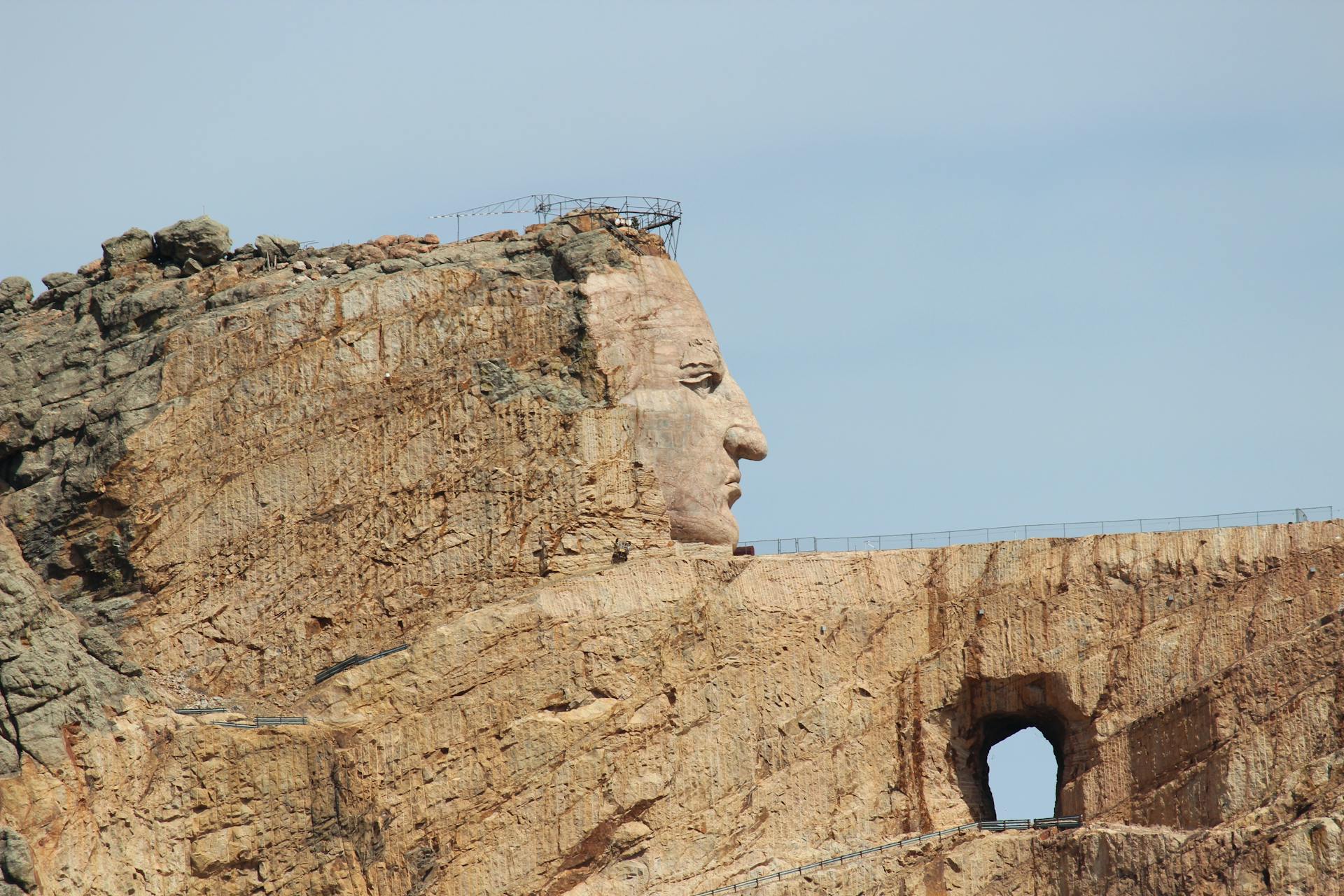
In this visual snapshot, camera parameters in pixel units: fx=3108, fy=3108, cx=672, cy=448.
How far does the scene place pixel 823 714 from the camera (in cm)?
5712

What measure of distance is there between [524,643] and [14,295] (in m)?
13.5

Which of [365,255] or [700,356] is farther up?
[365,255]

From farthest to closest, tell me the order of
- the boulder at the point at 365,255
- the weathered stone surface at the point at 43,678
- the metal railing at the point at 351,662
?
the boulder at the point at 365,255 < the metal railing at the point at 351,662 < the weathered stone surface at the point at 43,678

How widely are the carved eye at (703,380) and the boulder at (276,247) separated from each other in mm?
8225

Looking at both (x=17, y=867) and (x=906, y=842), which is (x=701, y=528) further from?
(x=17, y=867)

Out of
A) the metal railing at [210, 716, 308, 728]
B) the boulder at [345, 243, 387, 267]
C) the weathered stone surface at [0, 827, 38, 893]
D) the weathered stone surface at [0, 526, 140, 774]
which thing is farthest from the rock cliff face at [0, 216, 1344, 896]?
the weathered stone surface at [0, 827, 38, 893]

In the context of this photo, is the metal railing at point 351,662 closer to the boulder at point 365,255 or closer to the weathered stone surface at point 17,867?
the weathered stone surface at point 17,867

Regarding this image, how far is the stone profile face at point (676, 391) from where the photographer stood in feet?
191

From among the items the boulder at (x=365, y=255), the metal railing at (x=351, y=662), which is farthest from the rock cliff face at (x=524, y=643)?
the boulder at (x=365, y=255)

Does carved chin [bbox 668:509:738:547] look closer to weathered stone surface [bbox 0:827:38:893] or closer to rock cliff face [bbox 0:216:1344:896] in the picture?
rock cliff face [bbox 0:216:1344:896]

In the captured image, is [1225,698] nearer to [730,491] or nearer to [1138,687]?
[1138,687]

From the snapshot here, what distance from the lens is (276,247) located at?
199 feet

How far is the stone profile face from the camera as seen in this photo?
58344 millimetres

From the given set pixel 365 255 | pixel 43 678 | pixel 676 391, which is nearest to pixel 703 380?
pixel 676 391
